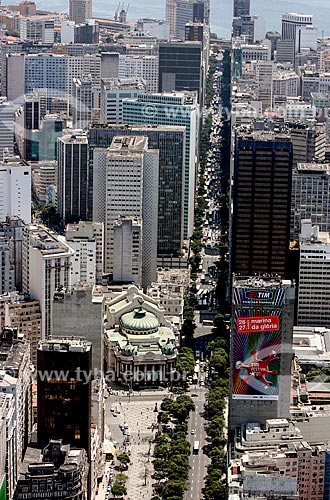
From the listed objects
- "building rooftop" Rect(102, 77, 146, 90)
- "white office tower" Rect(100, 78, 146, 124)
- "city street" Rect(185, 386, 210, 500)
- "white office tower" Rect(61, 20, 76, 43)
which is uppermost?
"white office tower" Rect(61, 20, 76, 43)

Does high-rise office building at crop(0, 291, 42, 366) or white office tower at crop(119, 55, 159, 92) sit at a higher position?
white office tower at crop(119, 55, 159, 92)

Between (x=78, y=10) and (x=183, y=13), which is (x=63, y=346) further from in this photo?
(x=78, y=10)

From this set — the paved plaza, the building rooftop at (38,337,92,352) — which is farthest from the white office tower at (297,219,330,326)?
the building rooftop at (38,337,92,352)

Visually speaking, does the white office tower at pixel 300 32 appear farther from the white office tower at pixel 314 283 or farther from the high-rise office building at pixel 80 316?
the high-rise office building at pixel 80 316

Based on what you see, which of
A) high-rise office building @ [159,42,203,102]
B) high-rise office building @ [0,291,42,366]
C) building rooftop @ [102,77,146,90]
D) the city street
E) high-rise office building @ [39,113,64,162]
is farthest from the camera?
high-rise office building @ [159,42,203,102]

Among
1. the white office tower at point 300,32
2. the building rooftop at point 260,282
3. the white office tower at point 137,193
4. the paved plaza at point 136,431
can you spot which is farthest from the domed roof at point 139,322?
the white office tower at point 300,32

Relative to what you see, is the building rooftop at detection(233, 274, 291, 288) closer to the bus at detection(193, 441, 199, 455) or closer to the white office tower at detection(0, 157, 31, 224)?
the bus at detection(193, 441, 199, 455)

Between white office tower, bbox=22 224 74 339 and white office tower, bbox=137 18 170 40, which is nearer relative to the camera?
white office tower, bbox=22 224 74 339
